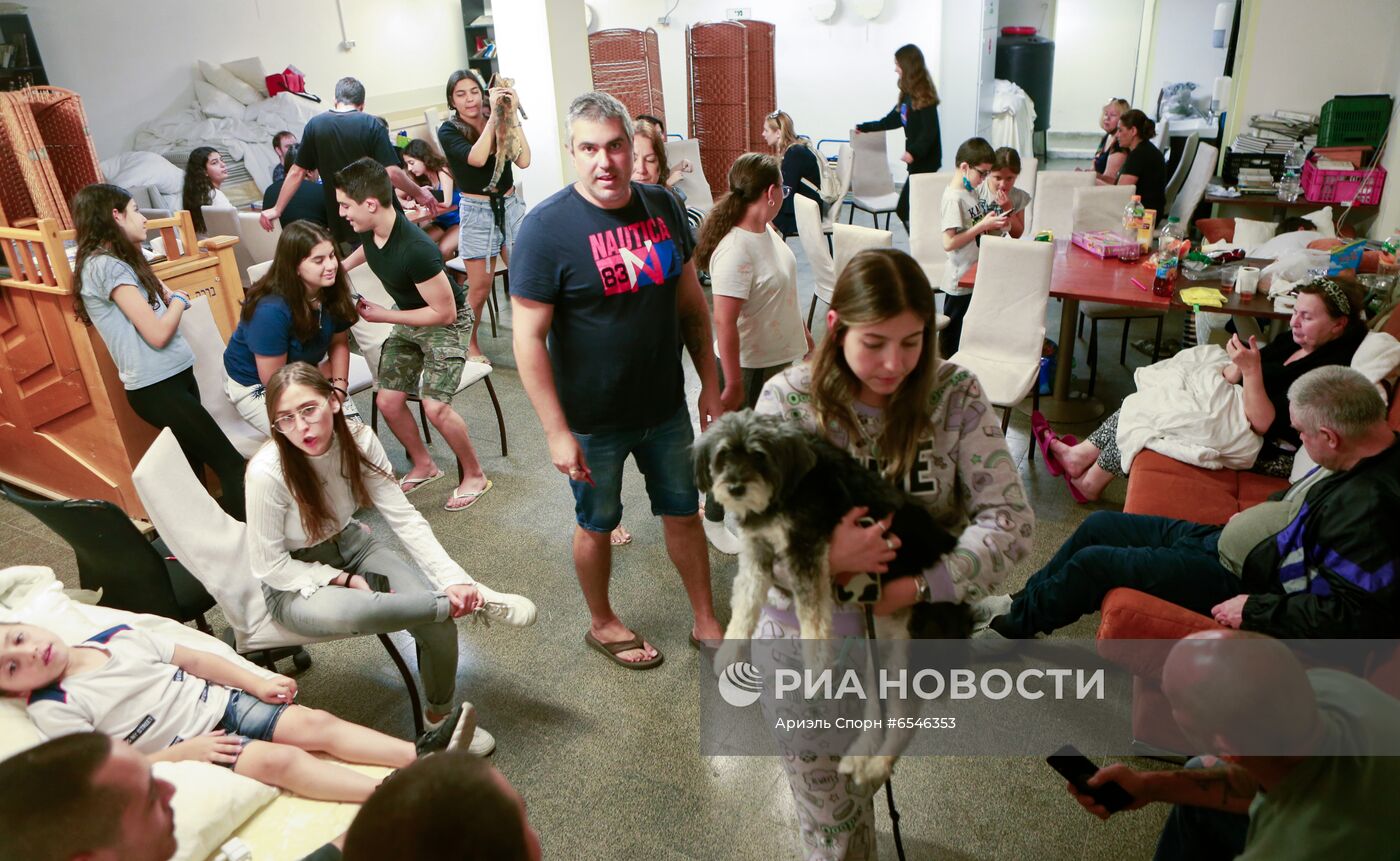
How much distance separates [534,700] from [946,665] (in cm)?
152

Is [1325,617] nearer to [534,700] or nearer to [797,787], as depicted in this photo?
[797,787]

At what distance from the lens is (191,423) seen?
3.46 metres

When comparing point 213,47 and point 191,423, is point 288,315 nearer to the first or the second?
point 191,423

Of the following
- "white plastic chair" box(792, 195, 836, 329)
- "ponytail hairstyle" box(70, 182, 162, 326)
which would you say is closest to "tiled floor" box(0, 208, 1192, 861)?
"ponytail hairstyle" box(70, 182, 162, 326)

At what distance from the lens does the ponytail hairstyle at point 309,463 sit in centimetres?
238

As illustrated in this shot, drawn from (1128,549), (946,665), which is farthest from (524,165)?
(946,665)

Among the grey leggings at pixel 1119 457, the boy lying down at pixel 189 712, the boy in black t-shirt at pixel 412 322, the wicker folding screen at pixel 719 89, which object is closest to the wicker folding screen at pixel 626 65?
the wicker folding screen at pixel 719 89

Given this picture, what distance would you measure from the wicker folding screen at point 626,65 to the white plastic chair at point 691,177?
3.47 feet

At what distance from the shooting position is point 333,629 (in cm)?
237

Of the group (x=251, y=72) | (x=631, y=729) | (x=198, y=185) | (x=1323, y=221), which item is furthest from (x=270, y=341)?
(x=251, y=72)

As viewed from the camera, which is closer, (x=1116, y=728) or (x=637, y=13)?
(x=1116, y=728)

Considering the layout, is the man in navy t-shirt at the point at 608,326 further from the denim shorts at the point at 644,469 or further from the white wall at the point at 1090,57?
the white wall at the point at 1090,57

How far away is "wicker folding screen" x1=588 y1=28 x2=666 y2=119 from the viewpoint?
25.3ft

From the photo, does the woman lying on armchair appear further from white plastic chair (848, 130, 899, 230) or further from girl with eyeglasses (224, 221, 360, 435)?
white plastic chair (848, 130, 899, 230)
